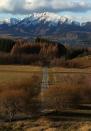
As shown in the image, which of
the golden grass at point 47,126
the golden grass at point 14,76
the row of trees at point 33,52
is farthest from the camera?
the row of trees at point 33,52

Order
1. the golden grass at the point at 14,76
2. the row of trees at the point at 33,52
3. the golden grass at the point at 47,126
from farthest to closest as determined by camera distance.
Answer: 1. the row of trees at the point at 33,52
2. the golden grass at the point at 14,76
3. the golden grass at the point at 47,126

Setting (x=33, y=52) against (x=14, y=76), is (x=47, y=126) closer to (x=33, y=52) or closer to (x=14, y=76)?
(x=14, y=76)

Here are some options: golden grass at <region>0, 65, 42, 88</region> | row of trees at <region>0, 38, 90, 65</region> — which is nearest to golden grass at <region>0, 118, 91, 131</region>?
golden grass at <region>0, 65, 42, 88</region>

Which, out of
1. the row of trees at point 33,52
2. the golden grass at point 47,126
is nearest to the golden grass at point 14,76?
the golden grass at point 47,126

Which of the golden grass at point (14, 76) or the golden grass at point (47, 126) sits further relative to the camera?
the golden grass at point (14, 76)

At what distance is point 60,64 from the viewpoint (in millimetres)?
130875

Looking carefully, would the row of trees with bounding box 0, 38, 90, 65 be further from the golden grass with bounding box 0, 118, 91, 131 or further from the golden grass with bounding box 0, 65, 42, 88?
the golden grass with bounding box 0, 118, 91, 131

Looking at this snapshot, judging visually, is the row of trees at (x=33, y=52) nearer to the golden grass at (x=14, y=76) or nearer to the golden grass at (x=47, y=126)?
the golden grass at (x=14, y=76)

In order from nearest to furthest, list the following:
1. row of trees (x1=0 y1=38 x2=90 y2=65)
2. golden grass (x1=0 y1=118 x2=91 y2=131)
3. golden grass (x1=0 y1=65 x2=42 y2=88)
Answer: golden grass (x1=0 y1=118 x2=91 y2=131) → golden grass (x1=0 y1=65 x2=42 y2=88) → row of trees (x1=0 y1=38 x2=90 y2=65)

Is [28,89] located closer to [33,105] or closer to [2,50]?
[33,105]

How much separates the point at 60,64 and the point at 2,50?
105 feet

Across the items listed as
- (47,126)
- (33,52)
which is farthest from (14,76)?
(33,52)

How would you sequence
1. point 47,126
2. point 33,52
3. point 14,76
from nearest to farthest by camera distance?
point 47,126, point 14,76, point 33,52

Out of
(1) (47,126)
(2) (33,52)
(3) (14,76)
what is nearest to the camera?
(1) (47,126)
